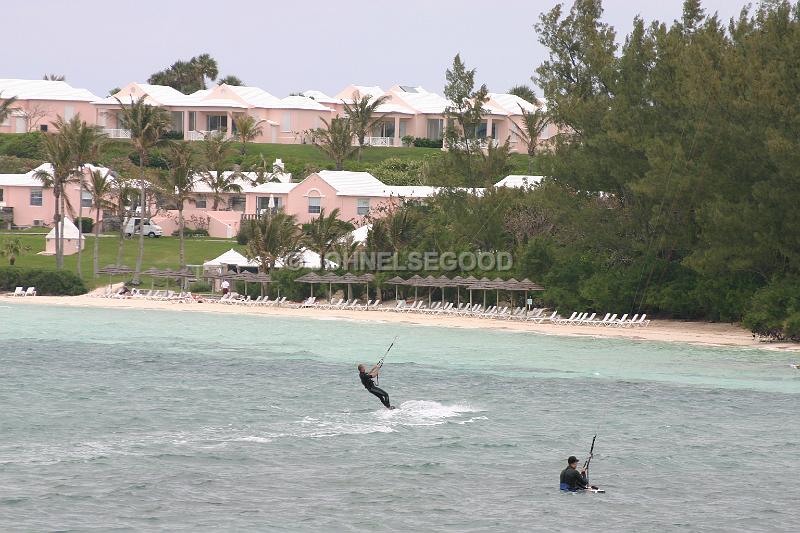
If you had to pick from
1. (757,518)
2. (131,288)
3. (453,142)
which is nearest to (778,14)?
(453,142)

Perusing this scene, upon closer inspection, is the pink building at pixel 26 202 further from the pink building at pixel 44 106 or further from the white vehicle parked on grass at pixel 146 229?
the pink building at pixel 44 106

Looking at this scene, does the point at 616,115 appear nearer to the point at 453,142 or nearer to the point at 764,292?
the point at 764,292

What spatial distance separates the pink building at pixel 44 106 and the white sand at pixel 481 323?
4984cm

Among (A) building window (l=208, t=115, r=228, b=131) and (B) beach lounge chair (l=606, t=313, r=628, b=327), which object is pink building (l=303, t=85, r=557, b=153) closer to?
(A) building window (l=208, t=115, r=228, b=131)

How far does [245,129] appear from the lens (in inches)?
4419

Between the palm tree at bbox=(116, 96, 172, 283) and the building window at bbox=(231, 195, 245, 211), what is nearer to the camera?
the palm tree at bbox=(116, 96, 172, 283)

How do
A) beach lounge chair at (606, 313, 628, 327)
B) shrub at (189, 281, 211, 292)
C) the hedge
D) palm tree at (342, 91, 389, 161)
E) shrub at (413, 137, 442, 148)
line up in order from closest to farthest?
beach lounge chair at (606, 313, 628, 327), the hedge, shrub at (189, 281, 211, 292), palm tree at (342, 91, 389, 161), shrub at (413, 137, 442, 148)

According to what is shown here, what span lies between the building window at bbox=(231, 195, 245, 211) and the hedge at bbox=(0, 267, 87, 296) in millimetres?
24374

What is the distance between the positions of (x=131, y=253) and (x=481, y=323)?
31513 millimetres

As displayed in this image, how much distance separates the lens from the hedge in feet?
231

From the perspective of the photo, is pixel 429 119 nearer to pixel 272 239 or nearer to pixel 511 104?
pixel 511 104

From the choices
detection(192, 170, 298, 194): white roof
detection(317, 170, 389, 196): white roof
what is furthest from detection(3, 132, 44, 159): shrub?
detection(317, 170, 389, 196): white roof

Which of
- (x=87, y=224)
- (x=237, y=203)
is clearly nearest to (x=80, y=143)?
(x=87, y=224)

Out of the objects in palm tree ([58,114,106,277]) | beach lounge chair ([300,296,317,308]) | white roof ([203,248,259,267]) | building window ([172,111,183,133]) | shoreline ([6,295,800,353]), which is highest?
building window ([172,111,183,133])
